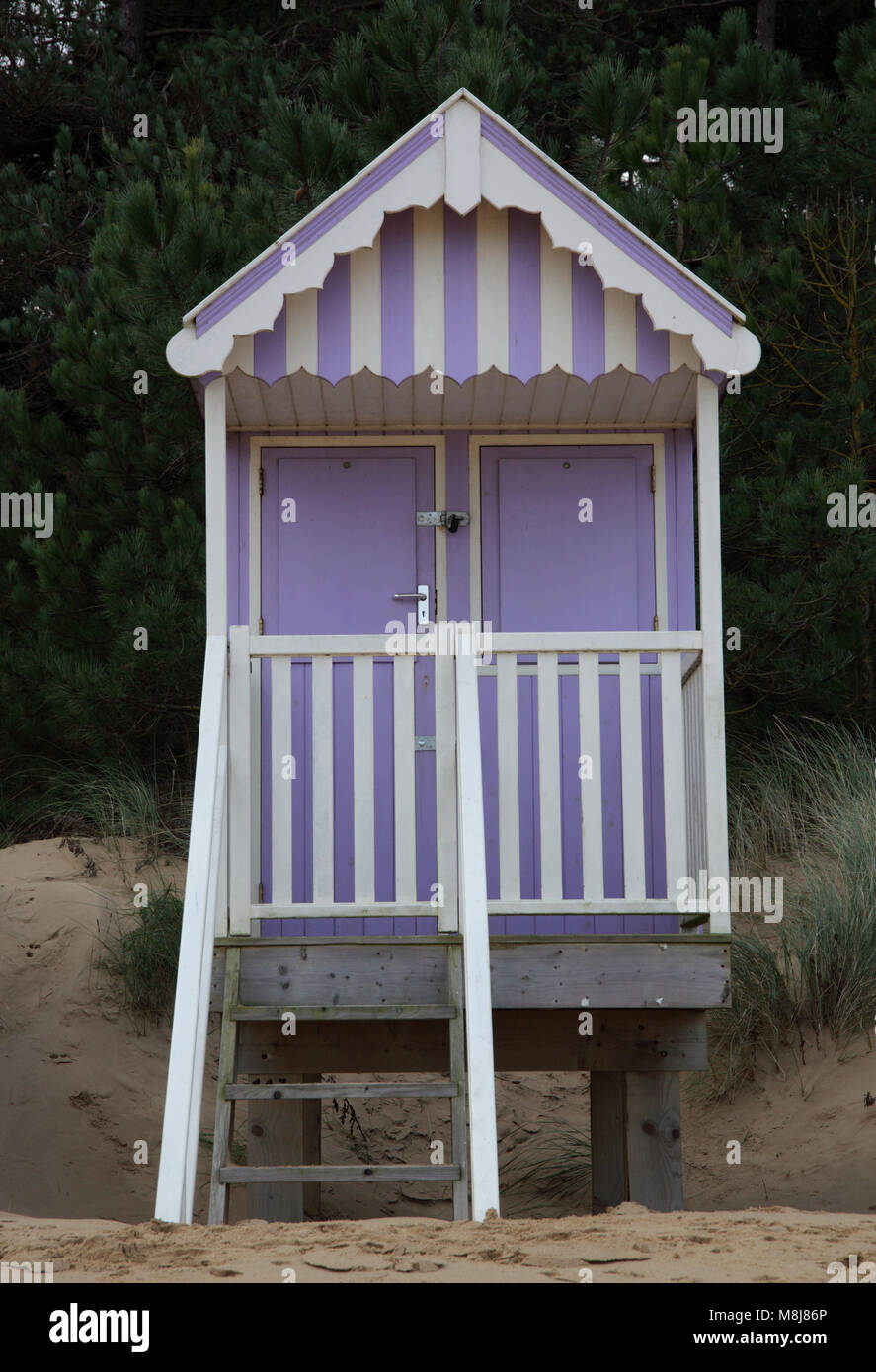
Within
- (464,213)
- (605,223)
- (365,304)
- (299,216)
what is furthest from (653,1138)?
(299,216)

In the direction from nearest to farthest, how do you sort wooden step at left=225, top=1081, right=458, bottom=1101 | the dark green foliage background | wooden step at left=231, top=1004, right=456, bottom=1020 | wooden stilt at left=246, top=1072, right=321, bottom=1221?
wooden step at left=225, top=1081, right=458, bottom=1101 → wooden step at left=231, top=1004, right=456, bottom=1020 → wooden stilt at left=246, top=1072, right=321, bottom=1221 → the dark green foliage background

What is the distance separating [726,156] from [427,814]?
5.99 metres

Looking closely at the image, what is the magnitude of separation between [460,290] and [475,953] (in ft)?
9.04

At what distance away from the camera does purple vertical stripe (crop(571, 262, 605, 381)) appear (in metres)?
6.17

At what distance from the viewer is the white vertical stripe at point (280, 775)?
239 inches

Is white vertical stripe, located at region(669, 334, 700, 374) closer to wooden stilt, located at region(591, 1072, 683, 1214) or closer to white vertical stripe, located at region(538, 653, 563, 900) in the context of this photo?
white vertical stripe, located at region(538, 653, 563, 900)

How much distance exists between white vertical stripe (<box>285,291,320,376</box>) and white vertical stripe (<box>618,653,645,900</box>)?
1.75 metres

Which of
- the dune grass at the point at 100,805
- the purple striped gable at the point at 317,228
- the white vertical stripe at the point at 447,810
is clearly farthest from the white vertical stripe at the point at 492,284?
the dune grass at the point at 100,805

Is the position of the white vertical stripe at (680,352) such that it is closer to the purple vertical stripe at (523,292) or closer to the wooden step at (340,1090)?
the purple vertical stripe at (523,292)

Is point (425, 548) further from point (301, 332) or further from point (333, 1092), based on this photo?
point (333, 1092)

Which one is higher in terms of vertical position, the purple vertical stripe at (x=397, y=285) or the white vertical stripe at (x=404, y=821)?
the purple vertical stripe at (x=397, y=285)

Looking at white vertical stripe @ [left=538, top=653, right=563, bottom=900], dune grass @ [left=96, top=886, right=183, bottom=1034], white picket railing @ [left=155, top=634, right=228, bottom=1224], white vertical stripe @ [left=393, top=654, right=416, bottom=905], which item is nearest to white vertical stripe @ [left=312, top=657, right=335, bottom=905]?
white vertical stripe @ [left=393, top=654, right=416, bottom=905]

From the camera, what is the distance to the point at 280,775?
6102 mm

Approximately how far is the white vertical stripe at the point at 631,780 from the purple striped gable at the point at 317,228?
6.72ft
